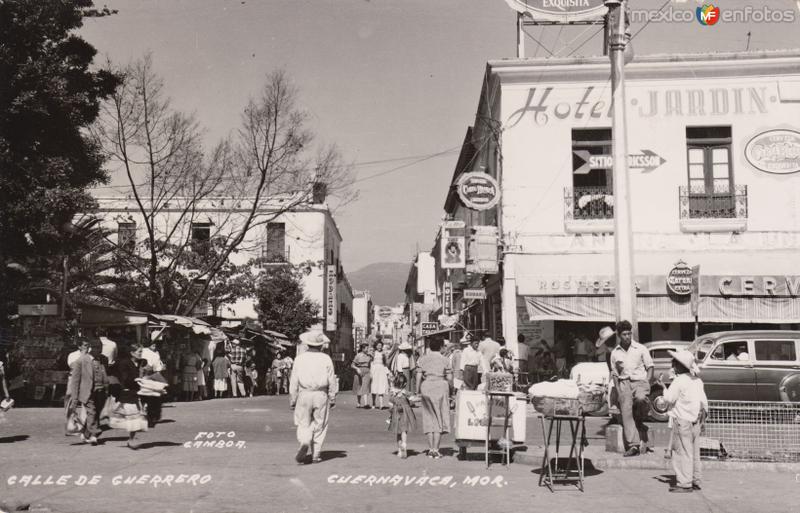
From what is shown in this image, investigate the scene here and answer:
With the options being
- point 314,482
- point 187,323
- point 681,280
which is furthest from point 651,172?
point 314,482

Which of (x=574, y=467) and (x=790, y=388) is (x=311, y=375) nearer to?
(x=574, y=467)

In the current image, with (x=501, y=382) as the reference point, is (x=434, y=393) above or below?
below

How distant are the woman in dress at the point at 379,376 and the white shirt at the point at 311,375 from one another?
10.7 meters

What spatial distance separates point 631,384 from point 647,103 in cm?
1289

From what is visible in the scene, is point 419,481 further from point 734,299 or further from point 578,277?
point 734,299

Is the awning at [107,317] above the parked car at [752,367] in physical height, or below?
above

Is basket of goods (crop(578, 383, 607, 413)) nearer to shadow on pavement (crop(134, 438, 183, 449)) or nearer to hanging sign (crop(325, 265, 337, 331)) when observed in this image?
shadow on pavement (crop(134, 438, 183, 449))

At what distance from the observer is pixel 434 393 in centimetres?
1170

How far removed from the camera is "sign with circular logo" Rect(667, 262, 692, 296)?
2083 centimetres

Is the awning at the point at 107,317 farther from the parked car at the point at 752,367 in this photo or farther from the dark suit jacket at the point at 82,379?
the parked car at the point at 752,367

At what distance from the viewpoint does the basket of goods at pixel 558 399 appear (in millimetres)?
9336

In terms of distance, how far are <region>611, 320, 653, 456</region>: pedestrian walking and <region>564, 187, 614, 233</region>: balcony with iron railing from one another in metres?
10.8

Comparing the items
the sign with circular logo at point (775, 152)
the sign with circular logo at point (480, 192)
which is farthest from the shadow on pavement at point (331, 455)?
the sign with circular logo at point (775, 152)

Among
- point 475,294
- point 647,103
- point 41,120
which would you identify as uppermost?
point 647,103
